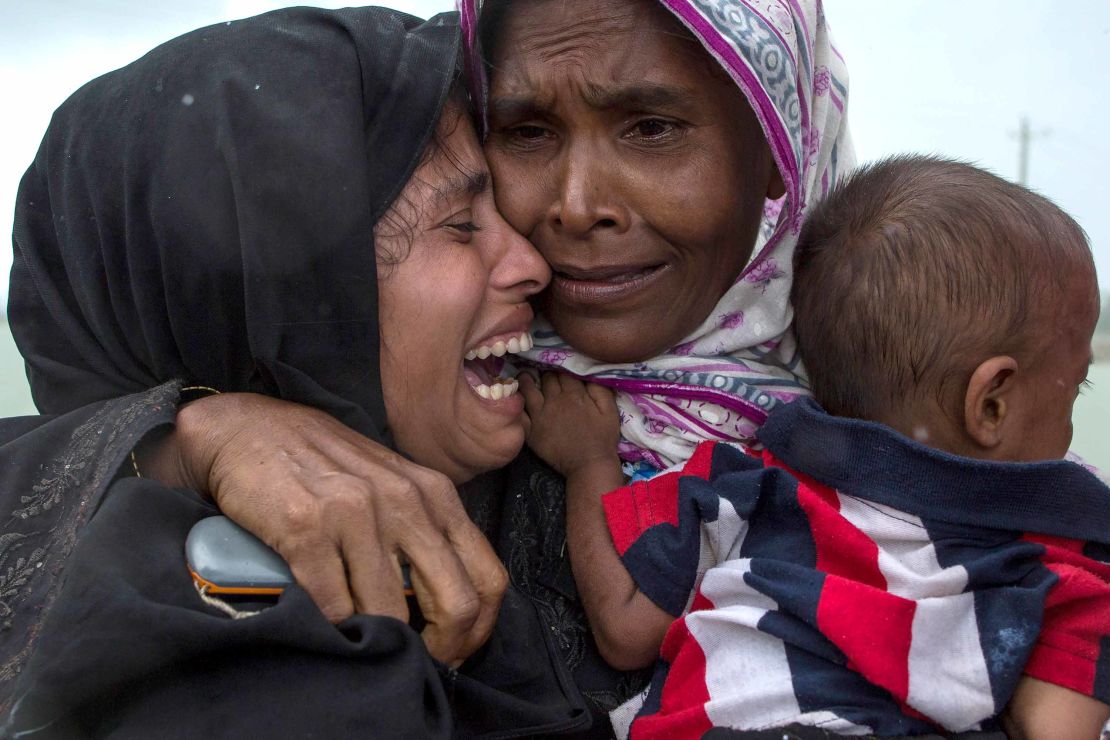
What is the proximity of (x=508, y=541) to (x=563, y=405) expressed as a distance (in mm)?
311

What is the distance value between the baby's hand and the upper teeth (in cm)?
14

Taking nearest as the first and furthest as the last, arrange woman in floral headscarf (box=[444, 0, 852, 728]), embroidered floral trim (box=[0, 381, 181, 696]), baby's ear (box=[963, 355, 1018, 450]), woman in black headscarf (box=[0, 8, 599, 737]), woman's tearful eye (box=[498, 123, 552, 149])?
woman in black headscarf (box=[0, 8, 599, 737]) < embroidered floral trim (box=[0, 381, 181, 696]) < baby's ear (box=[963, 355, 1018, 450]) < woman in floral headscarf (box=[444, 0, 852, 728]) < woman's tearful eye (box=[498, 123, 552, 149])

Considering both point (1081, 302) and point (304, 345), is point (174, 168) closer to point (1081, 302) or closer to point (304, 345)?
point (304, 345)

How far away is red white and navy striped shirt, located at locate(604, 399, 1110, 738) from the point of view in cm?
149

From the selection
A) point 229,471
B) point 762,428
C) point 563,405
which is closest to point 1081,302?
point 762,428

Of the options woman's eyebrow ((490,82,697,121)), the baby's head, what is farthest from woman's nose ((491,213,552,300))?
the baby's head

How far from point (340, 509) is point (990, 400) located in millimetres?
1085

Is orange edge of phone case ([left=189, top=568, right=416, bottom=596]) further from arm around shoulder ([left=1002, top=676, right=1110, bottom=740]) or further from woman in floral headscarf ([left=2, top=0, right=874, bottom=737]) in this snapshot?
arm around shoulder ([left=1002, top=676, right=1110, bottom=740])

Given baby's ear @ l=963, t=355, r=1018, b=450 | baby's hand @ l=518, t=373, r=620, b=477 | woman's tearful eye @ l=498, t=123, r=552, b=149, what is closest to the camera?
baby's ear @ l=963, t=355, r=1018, b=450

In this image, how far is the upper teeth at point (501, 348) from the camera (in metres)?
2.01

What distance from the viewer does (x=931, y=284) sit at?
1671mm

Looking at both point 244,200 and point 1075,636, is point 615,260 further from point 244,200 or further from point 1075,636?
point 1075,636

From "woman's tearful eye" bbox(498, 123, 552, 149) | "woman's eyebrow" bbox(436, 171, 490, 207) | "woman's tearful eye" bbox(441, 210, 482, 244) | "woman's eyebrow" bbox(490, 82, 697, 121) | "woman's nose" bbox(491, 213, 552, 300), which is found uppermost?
"woman's eyebrow" bbox(490, 82, 697, 121)

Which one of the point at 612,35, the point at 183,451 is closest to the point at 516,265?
the point at 612,35
